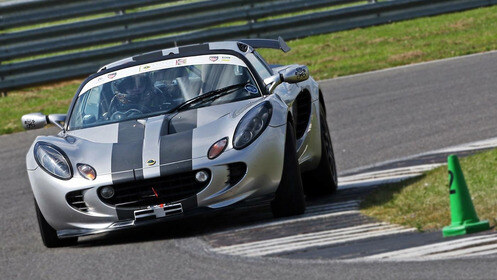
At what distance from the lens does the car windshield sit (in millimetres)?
8945

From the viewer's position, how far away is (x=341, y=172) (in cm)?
1125

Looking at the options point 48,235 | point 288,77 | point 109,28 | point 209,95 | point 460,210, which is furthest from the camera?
point 109,28

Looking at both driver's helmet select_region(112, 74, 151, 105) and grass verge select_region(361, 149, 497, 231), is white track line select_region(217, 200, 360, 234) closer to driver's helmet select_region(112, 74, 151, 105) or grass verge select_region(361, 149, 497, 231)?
grass verge select_region(361, 149, 497, 231)

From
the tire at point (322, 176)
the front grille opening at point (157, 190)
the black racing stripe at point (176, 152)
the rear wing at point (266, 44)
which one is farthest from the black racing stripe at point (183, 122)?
the rear wing at point (266, 44)

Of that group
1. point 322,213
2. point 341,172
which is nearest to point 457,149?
point 341,172

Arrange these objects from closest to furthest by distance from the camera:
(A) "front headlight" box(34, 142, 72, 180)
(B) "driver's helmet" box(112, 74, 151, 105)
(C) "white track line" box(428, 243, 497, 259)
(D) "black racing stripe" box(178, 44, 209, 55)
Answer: (C) "white track line" box(428, 243, 497, 259) < (A) "front headlight" box(34, 142, 72, 180) < (B) "driver's helmet" box(112, 74, 151, 105) < (D) "black racing stripe" box(178, 44, 209, 55)

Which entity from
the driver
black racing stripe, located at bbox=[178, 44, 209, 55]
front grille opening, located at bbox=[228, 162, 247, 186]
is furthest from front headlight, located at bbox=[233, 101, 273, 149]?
black racing stripe, located at bbox=[178, 44, 209, 55]

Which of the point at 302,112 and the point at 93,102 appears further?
the point at 302,112

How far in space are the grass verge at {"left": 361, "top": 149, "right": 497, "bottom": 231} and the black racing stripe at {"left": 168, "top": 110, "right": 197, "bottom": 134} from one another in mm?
1317

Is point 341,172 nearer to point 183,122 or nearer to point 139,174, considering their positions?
point 183,122

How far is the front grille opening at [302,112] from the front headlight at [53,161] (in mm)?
1897

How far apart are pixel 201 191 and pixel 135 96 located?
4.71 feet

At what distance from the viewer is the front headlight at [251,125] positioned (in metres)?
8.02

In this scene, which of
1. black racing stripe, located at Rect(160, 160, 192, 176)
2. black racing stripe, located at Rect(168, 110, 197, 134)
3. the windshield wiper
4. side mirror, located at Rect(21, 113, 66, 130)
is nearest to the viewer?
black racing stripe, located at Rect(160, 160, 192, 176)
